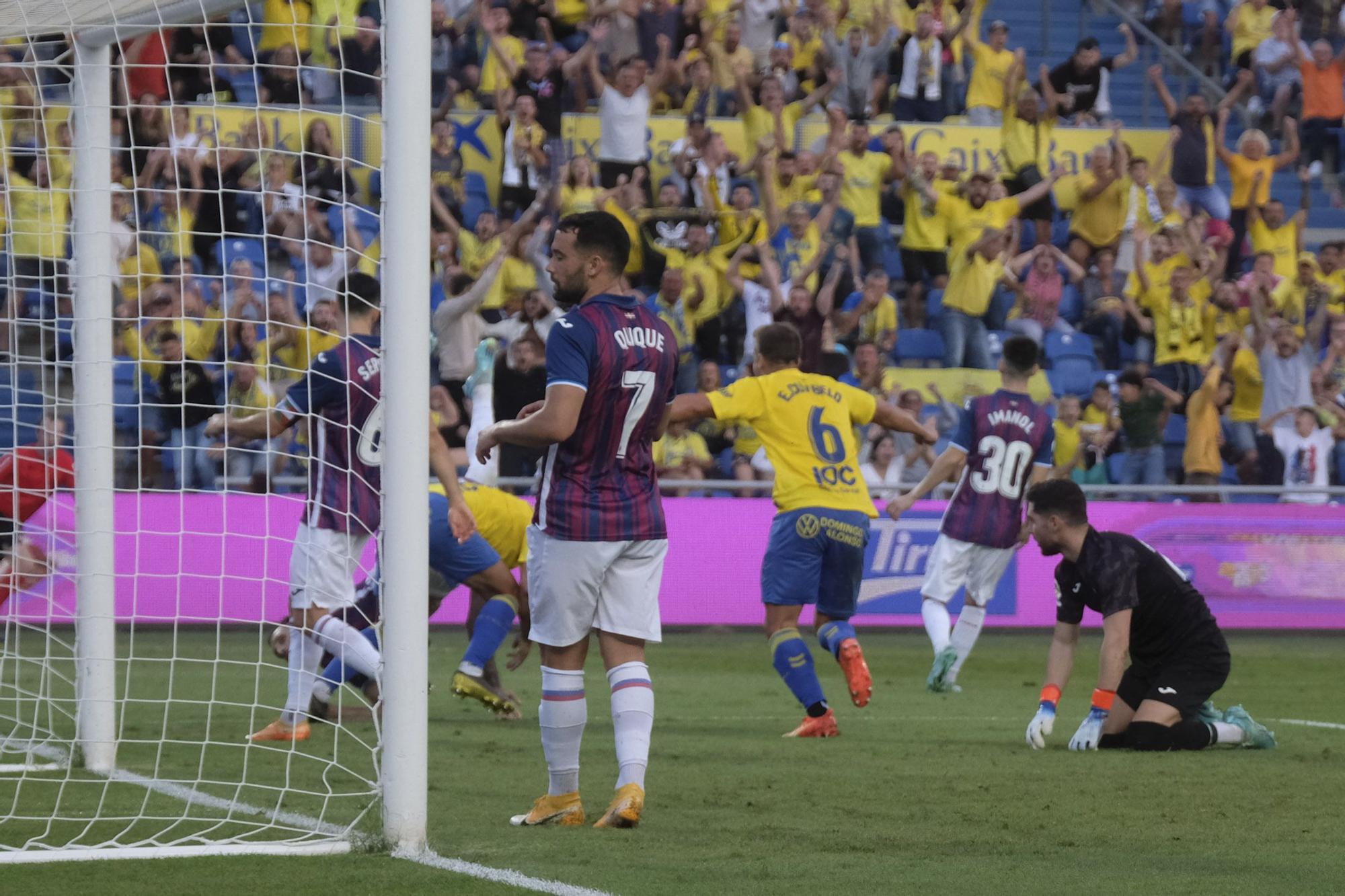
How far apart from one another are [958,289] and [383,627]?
13.6 metres

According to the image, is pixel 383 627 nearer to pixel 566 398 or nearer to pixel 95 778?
pixel 566 398

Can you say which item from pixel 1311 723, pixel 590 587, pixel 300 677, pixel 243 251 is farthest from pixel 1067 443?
pixel 590 587

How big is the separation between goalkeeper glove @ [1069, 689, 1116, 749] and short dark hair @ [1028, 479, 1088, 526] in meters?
0.78

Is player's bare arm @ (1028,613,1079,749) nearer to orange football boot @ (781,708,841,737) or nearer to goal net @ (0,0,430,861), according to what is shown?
orange football boot @ (781,708,841,737)

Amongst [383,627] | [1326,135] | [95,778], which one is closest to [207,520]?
[95,778]

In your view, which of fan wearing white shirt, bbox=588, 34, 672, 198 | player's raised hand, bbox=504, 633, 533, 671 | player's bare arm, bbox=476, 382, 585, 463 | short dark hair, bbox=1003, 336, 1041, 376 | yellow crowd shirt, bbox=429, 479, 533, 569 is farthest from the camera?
fan wearing white shirt, bbox=588, 34, 672, 198

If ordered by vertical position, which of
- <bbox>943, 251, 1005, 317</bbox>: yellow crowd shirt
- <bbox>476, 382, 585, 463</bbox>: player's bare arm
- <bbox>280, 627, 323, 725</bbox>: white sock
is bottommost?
<bbox>280, 627, 323, 725</bbox>: white sock

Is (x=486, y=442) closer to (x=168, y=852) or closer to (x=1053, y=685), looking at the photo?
(x=168, y=852)

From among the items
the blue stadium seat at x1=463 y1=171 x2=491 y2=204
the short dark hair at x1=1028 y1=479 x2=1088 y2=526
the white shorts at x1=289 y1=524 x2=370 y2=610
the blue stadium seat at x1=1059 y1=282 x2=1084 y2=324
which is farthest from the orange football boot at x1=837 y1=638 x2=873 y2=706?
the blue stadium seat at x1=1059 y1=282 x2=1084 y2=324

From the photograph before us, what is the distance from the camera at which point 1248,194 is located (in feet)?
66.1

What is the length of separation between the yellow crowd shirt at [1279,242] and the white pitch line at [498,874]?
16443mm

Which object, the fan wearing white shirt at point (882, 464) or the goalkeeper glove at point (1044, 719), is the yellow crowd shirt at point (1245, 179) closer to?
the fan wearing white shirt at point (882, 464)

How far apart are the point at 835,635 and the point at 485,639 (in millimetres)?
1743

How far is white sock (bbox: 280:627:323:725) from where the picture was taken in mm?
8383
